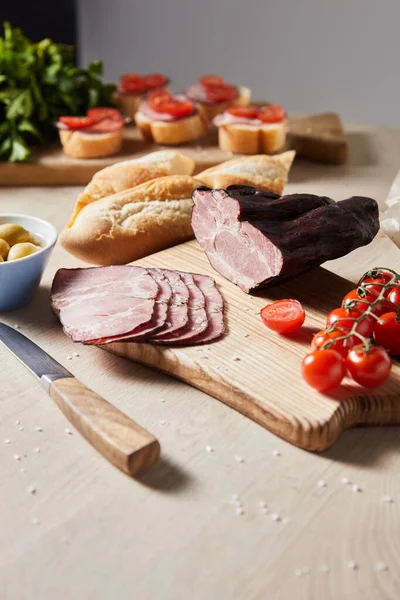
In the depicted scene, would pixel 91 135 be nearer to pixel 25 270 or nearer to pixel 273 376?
pixel 25 270

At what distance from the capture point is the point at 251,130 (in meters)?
4.51

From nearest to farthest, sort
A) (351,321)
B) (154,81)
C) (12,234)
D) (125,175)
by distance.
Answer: (351,321) < (12,234) < (125,175) < (154,81)

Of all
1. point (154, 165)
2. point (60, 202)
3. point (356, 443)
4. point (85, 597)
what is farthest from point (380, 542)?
point (60, 202)

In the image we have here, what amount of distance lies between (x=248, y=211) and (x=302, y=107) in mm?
5585

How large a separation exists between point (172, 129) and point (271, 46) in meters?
3.67

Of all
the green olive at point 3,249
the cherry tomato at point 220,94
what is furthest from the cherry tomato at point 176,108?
the green olive at point 3,249

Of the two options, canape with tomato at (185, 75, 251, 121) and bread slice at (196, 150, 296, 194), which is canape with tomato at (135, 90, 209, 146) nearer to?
canape with tomato at (185, 75, 251, 121)

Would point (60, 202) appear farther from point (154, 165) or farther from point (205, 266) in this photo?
point (205, 266)

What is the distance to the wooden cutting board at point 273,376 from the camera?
219 cm

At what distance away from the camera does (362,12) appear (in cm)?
715

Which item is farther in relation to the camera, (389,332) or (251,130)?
(251,130)

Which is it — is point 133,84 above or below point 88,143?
above

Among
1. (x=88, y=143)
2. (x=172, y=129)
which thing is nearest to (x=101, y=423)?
(x=88, y=143)

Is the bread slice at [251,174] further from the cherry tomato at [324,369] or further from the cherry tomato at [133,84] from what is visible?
the cherry tomato at [133,84]
